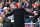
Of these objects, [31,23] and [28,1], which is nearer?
[31,23]

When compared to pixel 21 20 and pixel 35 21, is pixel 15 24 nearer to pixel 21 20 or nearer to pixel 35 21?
pixel 21 20

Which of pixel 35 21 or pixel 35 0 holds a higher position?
pixel 35 0

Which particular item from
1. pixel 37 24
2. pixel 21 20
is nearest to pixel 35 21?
pixel 37 24

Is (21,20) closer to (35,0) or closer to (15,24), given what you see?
(15,24)

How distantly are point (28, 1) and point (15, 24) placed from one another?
5.26 feet

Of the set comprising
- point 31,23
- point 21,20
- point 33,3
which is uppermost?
point 33,3

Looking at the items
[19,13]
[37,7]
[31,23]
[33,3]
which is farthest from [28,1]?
[19,13]

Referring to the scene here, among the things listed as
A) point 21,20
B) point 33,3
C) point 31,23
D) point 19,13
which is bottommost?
point 31,23

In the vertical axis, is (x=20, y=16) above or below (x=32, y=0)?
below

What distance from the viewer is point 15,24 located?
2.57 m

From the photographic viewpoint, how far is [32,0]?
4.05 metres

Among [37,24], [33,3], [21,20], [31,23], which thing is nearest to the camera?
[21,20]

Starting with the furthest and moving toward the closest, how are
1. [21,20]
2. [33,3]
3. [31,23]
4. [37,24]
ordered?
[33,3], [31,23], [37,24], [21,20]

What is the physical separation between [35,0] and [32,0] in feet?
0.41
